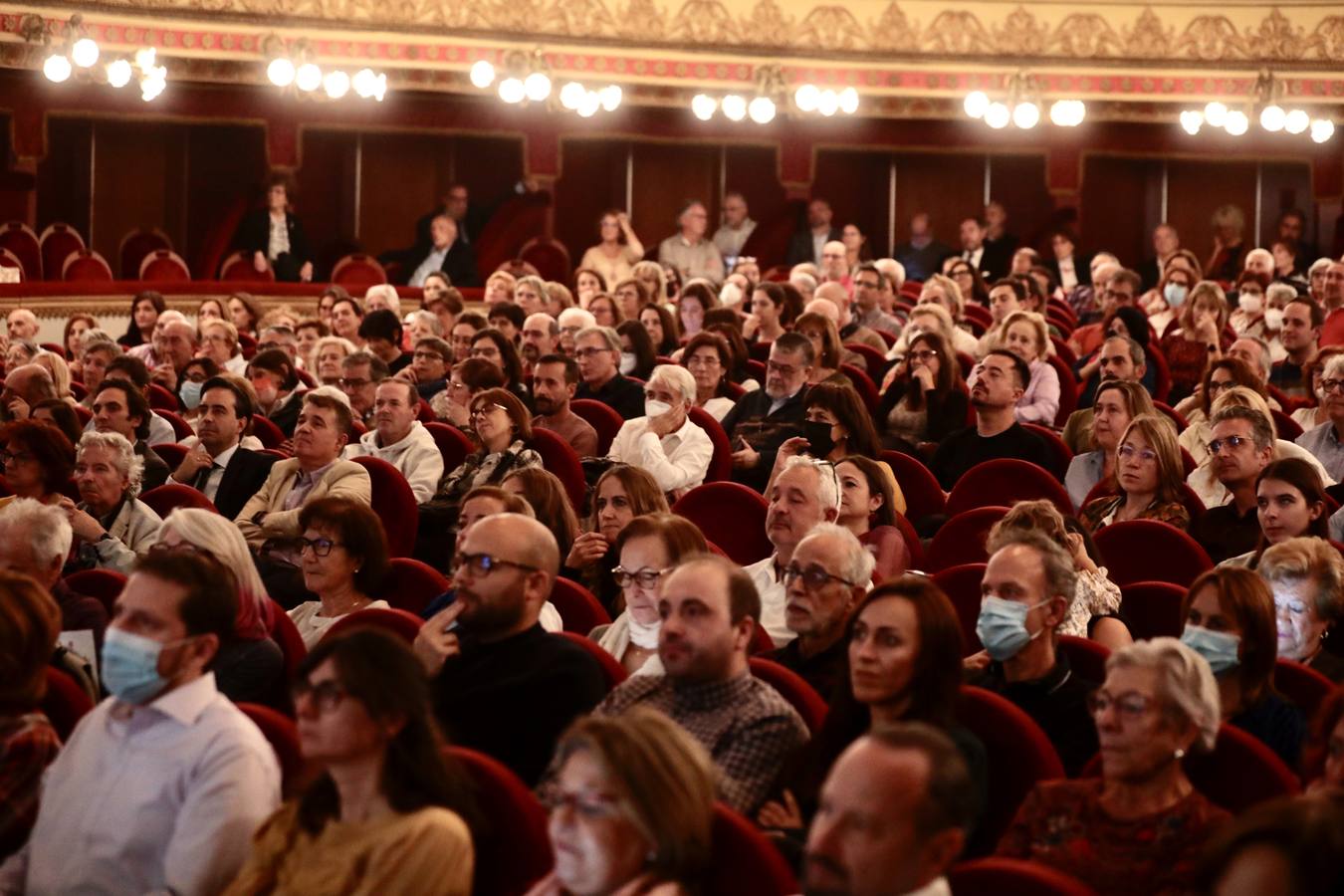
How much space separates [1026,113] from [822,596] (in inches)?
396

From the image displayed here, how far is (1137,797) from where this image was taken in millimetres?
2670

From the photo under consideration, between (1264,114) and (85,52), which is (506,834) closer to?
(85,52)

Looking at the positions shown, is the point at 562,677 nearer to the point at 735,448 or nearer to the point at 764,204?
the point at 735,448

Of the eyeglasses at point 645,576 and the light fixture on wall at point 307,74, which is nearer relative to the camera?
the eyeglasses at point 645,576

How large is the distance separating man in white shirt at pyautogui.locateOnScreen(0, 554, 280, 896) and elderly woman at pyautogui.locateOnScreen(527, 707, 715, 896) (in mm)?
593

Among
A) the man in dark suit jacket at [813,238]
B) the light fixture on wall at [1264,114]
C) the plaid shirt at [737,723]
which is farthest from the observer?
the man in dark suit jacket at [813,238]

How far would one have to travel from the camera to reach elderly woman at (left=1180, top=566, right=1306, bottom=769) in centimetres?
316

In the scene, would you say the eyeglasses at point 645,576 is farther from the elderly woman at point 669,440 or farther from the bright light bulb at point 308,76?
the bright light bulb at point 308,76

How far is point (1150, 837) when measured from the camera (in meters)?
2.61

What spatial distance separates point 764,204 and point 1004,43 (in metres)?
2.52

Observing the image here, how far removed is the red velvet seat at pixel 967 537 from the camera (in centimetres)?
466

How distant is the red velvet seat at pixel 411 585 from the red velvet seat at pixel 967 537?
1295mm

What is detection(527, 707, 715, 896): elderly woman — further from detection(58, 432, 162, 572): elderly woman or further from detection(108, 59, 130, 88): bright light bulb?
detection(108, 59, 130, 88): bright light bulb

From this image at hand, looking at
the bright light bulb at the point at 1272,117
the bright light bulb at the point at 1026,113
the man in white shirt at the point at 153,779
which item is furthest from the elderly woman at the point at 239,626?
the bright light bulb at the point at 1272,117
